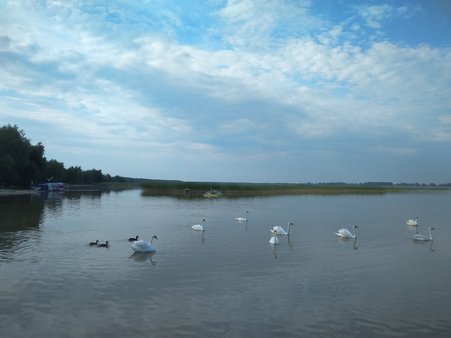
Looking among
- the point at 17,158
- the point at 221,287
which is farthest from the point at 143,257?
the point at 17,158

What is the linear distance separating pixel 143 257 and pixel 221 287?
546 centimetres

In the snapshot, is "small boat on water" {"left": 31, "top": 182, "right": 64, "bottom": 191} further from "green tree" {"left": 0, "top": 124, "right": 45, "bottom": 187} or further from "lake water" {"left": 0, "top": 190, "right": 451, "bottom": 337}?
"lake water" {"left": 0, "top": 190, "right": 451, "bottom": 337}

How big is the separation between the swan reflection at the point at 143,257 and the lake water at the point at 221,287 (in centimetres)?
8

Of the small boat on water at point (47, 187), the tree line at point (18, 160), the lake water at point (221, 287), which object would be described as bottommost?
the lake water at point (221, 287)

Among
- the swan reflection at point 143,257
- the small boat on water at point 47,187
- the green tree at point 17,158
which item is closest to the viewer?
the swan reflection at point 143,257

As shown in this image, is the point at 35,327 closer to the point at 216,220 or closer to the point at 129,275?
the point at 129,275

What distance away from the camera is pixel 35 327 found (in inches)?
355

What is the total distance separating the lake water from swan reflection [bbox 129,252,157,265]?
8cm

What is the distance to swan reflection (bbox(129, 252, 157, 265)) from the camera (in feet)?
53.8

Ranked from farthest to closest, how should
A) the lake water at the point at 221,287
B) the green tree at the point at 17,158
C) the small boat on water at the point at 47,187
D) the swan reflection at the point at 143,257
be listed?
the small boat on water at the point at 47,187, the green tree at the point at 17,158, the swan reflection at the point at 143,257, the lake water at the point at 221,287

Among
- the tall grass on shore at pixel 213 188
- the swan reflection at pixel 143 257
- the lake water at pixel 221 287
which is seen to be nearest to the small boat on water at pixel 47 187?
the tall grass on shore at pixel 213 188

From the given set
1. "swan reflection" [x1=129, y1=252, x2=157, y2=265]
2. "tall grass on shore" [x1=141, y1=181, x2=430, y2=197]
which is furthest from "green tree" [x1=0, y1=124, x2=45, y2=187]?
"swan reflection" [x1=129, y1=252, x2=157, y2=265]

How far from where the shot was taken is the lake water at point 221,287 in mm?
9386

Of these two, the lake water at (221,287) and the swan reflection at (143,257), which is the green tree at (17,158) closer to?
the lake water at (221,287)
